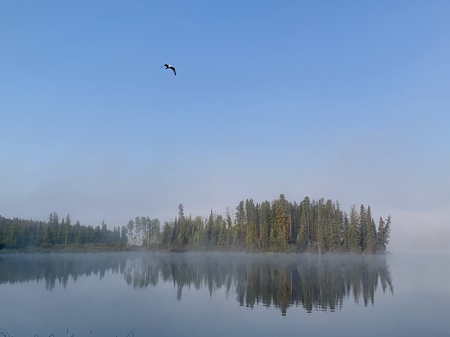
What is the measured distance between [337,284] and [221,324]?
21670mm

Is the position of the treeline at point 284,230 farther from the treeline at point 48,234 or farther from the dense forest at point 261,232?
the treeline at point 48,234

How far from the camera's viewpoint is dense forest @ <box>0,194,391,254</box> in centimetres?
10631

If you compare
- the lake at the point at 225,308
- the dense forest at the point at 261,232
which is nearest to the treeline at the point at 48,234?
the dense forest at the point at 261,232

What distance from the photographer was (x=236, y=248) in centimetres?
12219

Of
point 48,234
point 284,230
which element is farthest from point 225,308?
point 48,234

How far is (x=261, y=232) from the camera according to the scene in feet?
372

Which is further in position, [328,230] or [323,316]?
[328,230]

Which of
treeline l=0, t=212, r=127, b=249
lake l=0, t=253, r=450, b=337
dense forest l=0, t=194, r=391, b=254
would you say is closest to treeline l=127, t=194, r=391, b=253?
dense forest l=0, t=194, r=391, b=254

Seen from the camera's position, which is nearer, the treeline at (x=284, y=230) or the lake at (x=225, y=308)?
the lake at (x=225, y=308)

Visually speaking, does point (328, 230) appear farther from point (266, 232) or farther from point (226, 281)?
point (226, 281)

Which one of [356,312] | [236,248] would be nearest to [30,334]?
[356,312]

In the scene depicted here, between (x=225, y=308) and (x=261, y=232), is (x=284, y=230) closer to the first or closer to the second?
(x=261, y=232)

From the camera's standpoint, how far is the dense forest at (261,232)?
10631 centimetres

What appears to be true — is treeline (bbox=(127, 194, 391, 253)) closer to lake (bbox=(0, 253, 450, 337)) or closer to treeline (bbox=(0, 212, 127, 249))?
treeline (bbox=(0, 212, 127, 249))
